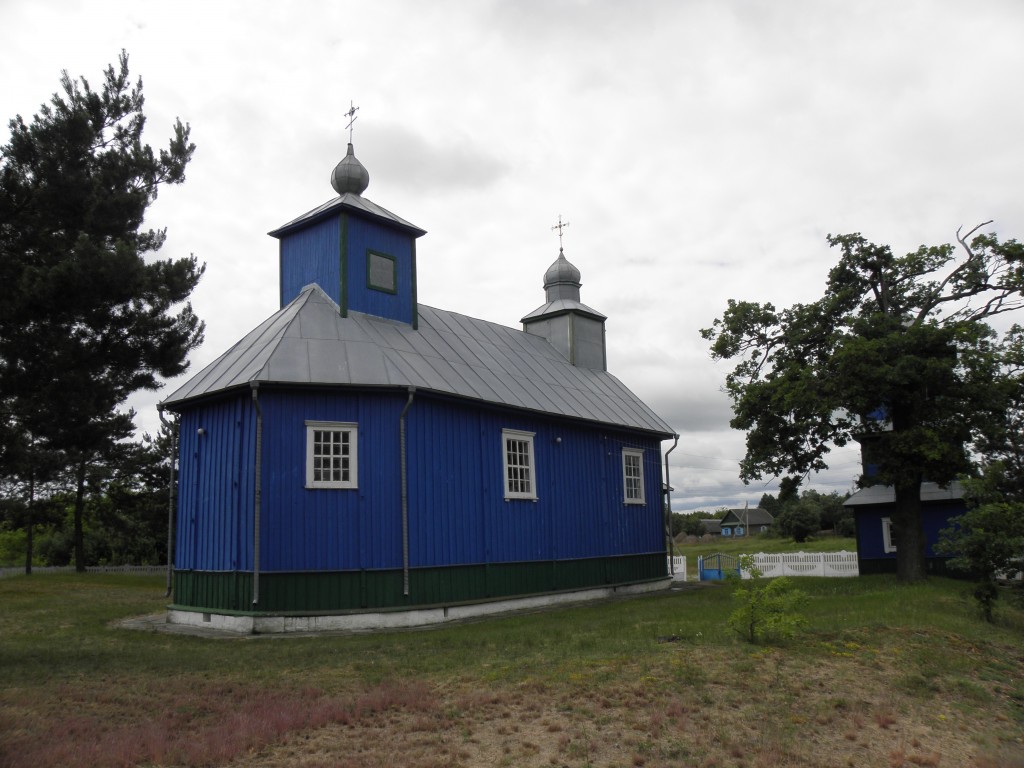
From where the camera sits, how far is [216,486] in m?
15.2

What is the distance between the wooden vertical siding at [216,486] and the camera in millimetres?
14492

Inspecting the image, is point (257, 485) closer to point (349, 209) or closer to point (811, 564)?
point (349, 209)

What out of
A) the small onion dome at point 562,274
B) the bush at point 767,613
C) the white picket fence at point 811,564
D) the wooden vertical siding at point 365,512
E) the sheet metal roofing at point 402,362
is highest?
the small onion dome at point 562,274

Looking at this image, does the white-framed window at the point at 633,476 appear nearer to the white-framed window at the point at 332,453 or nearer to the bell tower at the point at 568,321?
the bell tower at the point at 568,321

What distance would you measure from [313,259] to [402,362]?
3.68m

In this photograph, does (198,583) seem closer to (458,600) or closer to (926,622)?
(458,600)

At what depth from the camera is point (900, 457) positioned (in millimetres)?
18250

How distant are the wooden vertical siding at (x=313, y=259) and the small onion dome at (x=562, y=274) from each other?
33.8 ft

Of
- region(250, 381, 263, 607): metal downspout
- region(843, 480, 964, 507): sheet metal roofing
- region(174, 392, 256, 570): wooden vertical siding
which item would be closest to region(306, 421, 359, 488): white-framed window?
region(250, 381, 263, 607): metal downspout

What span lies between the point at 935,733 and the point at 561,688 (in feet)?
11.5

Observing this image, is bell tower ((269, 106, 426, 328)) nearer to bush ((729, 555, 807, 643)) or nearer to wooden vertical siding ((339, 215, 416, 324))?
wooden vertical siding ((339, 215, 416, 324))

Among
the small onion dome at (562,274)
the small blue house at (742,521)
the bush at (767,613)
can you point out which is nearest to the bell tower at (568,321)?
the small onion dome at (562,274)

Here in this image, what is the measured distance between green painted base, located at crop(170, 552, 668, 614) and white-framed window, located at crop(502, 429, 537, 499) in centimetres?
157

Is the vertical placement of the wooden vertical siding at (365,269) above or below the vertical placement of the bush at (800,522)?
above
